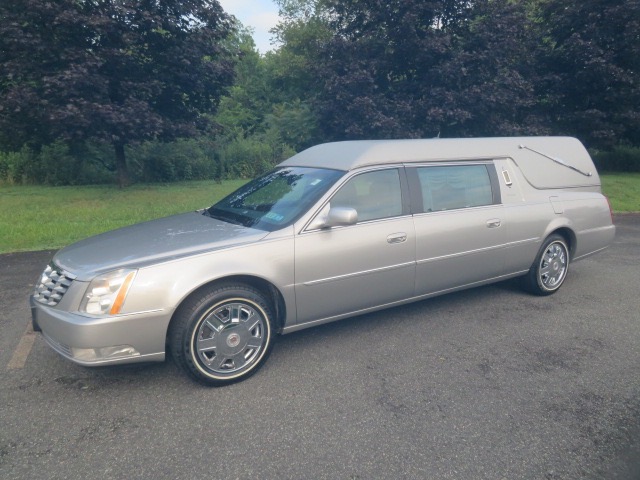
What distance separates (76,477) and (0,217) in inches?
370

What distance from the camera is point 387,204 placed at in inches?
176

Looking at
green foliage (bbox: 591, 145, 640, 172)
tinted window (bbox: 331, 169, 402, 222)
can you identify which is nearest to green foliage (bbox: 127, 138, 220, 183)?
tinted window (bbox: 331, 169, 402, 222)

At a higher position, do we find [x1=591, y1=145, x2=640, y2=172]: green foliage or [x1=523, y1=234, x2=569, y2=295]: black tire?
[x1=591, y1=145, x2=640, y2=172]: green foliage

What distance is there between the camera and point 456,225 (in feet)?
15.7

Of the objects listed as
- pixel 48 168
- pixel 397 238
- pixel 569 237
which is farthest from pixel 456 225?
pixel 48 168

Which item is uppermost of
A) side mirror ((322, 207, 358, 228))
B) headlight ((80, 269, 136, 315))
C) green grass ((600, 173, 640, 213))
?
side mirror ((322, 207, 358, 228))

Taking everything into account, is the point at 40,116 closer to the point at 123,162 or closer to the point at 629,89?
the point at 123,162

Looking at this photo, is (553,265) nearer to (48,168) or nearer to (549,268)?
(549,268)

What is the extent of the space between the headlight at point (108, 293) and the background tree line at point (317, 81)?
23.6 ft

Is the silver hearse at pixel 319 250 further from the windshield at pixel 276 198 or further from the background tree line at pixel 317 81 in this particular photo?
the background tree line at pixel 317 81

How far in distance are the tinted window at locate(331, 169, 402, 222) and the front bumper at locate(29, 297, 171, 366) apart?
5.71ft

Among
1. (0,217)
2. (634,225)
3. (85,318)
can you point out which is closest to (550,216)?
(85,318)

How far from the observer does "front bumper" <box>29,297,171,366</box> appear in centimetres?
321

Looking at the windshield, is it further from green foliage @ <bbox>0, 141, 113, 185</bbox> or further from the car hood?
green foliage @ <bbox>0, 141, 113, 185</bbox>
